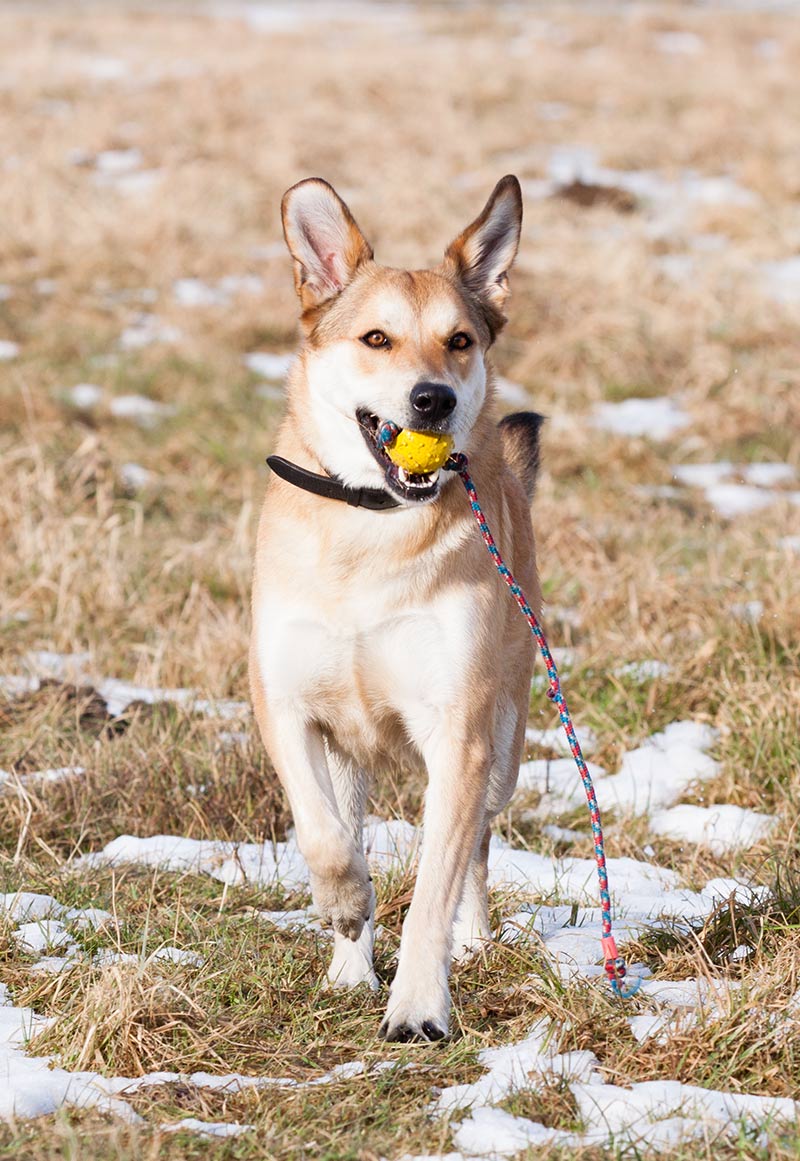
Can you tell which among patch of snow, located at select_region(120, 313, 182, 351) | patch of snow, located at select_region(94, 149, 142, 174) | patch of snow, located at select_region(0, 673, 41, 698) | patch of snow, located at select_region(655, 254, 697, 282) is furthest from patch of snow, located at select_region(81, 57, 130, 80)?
patch of snow, located at select_region(0, 673, 41, 698)

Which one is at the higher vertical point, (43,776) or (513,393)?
(513,393)

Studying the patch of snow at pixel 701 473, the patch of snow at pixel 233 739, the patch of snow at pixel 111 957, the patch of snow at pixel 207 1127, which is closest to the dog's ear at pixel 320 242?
the patch of snow at pixel 233 739

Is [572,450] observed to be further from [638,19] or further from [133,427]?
[638,19]

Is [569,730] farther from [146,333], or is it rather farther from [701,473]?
[146,333]

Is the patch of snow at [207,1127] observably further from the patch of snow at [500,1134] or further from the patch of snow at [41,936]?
the patch of snow at [41,936]

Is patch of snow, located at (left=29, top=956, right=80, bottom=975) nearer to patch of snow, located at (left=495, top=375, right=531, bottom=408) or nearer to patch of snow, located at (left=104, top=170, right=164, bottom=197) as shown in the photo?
patch of snow, located at (left=495, top=375, right=531, bottom=408)

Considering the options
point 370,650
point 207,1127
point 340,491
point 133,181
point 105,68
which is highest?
point 105,68

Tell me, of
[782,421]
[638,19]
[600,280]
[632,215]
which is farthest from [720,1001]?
[638,19]

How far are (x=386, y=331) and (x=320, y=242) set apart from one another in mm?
438

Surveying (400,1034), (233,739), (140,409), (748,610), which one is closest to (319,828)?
(400,1034)

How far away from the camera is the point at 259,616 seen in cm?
344

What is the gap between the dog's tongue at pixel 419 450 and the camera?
10.9ft

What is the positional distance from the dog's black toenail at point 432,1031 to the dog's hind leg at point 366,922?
0.35 metres

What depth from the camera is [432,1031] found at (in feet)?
9.66
